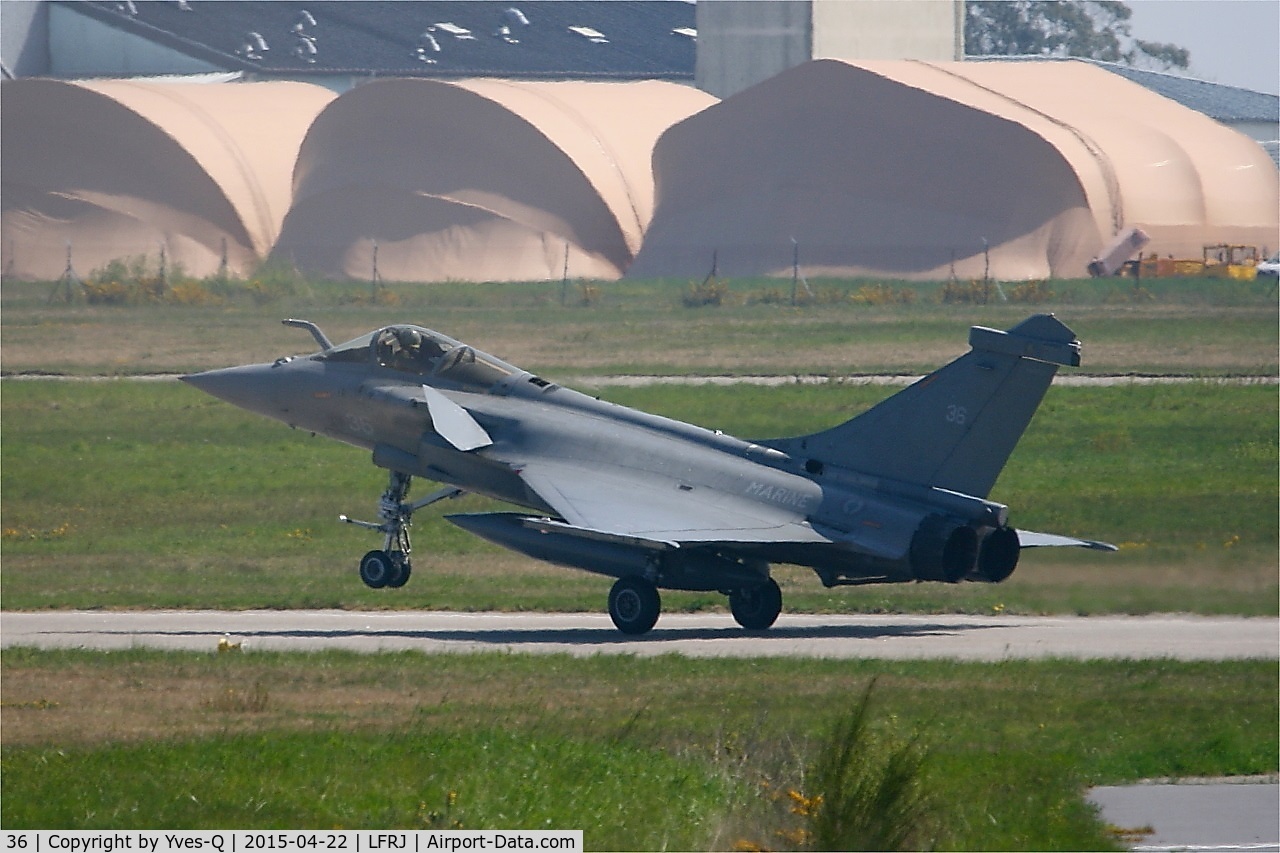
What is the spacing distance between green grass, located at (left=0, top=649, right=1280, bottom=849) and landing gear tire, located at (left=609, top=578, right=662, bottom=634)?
7.45ft

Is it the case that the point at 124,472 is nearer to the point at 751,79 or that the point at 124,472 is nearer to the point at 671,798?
the point at 671,798

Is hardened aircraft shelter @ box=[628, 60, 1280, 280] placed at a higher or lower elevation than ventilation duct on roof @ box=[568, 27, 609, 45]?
lower

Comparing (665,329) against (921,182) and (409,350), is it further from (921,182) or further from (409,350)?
(409,350)

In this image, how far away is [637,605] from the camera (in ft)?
68.5

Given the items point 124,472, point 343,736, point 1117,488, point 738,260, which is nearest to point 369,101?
point 738,260

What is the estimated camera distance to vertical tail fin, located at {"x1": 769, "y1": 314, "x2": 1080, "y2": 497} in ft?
63.9

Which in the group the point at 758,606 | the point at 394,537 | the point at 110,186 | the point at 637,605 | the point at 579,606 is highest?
the point at 110,186

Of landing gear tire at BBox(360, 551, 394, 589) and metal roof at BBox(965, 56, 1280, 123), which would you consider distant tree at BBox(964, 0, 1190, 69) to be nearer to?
metal roof at BBox(965, 56, 1280, 123)

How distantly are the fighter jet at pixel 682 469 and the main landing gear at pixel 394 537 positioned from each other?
24mm

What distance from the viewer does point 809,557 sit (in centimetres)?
2044

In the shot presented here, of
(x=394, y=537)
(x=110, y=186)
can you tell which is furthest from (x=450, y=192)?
(x=394, y=537)

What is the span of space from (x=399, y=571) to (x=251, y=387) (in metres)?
3.07

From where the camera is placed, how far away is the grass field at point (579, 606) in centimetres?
1268

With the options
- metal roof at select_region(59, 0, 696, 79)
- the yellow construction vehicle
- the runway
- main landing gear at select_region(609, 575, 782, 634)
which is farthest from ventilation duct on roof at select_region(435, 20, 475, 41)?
main landing gear at select_region(609, 575, 782, 634)
